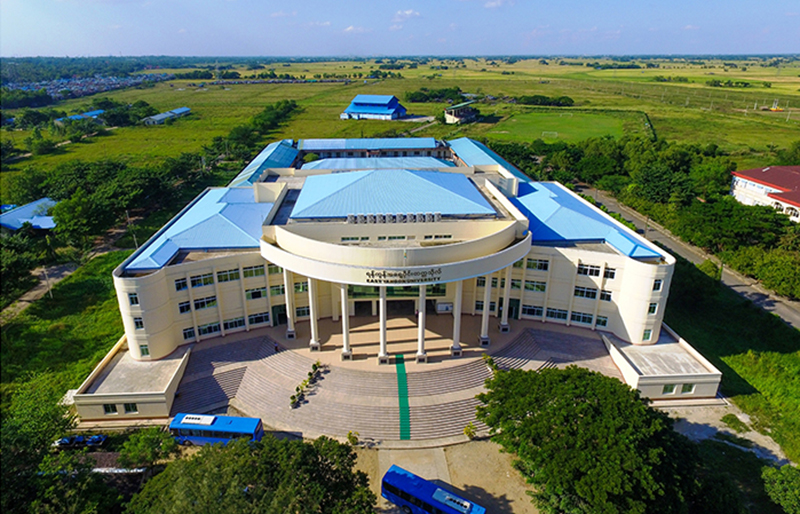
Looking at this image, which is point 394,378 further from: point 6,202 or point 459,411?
point 6,202

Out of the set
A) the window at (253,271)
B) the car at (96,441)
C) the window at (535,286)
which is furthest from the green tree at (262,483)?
the window at (535,286)

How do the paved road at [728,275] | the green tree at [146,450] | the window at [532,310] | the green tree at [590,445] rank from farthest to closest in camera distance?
1. the paved road at [728,275]
2. the window at [532,310]
3. the green tree at [146,450]
4. the green tree at [590,445]

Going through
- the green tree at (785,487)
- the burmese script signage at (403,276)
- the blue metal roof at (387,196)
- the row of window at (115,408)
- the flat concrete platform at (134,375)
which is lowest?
the row of window at (115,408)

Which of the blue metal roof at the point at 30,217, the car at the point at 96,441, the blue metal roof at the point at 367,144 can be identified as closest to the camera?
the car at the point at 96,441

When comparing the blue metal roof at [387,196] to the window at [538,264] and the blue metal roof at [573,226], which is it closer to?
the window at [538,264]

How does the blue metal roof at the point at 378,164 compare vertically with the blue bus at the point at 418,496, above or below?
above

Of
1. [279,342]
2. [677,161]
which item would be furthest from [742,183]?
[279,342]

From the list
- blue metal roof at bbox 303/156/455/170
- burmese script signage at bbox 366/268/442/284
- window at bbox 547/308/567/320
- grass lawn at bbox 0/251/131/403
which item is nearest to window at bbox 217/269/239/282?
grass lawn at bbox 0/251/131/403
